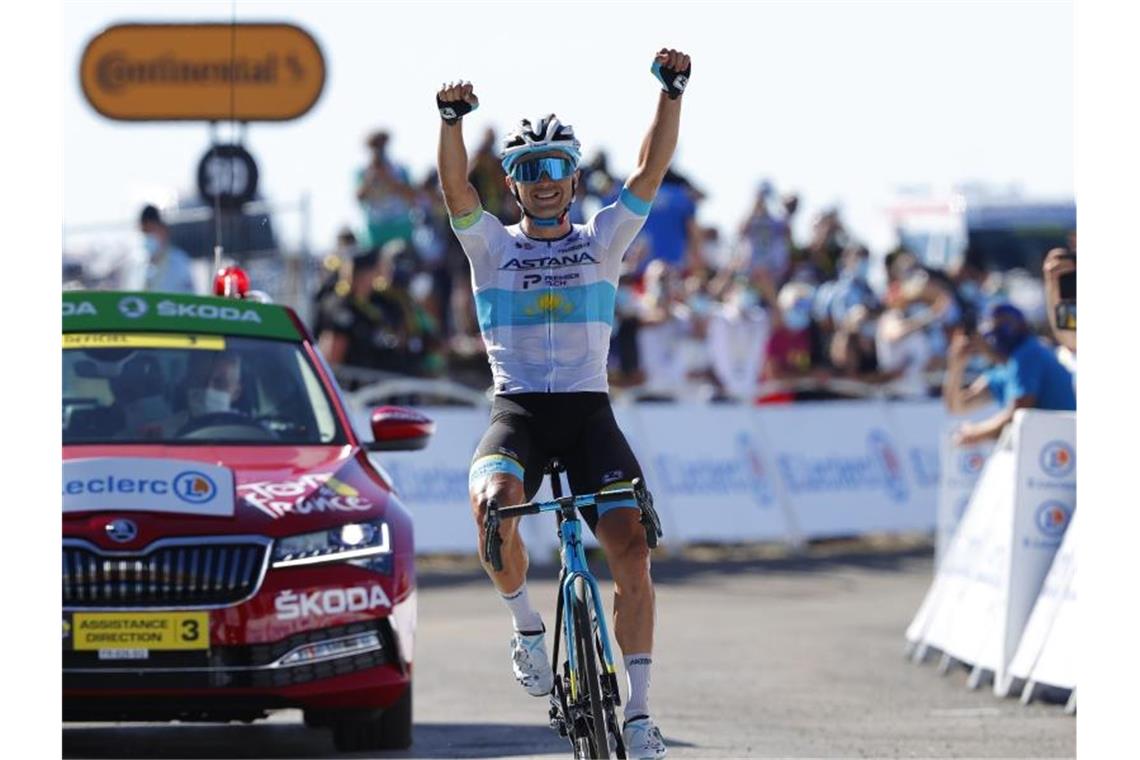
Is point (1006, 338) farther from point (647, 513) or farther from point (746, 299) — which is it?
point (746, 299)

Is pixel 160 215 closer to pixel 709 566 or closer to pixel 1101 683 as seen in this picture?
pixel 709 566

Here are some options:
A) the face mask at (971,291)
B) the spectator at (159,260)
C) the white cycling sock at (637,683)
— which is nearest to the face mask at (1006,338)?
the spectator at (159,260)

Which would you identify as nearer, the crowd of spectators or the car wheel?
the car wheel

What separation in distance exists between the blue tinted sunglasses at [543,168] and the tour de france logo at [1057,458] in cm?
516

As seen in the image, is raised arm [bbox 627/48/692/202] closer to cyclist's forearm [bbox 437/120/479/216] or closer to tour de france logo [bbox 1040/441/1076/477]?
cyclist's forearm [bbox 437/120/479/216]

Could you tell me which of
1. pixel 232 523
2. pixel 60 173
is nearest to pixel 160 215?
pixel 232 523

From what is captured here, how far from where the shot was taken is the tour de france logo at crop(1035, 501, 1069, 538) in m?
13.3

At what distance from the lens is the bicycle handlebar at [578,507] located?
844 centimetres

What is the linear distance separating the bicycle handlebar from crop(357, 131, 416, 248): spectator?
1306cm

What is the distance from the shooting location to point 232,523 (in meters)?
10.2

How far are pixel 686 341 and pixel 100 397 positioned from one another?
1169 centimetres

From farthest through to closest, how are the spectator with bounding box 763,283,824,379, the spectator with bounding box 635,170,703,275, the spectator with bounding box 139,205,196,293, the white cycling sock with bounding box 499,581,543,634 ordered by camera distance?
the spectator with bounding box 635,170,703,275 < the spectator with bounding box 763,283,824,379 < the spectator with bounding box 139,205,196,293 < the white cycling sock with bounding box 499,581,543,634

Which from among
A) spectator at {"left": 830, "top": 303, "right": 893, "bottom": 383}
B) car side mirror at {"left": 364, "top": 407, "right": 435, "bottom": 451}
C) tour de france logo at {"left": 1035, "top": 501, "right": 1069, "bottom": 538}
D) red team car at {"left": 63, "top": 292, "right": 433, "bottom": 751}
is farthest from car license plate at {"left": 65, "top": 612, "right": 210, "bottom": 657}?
spectator at {"left": 830, "top": 303, "right": 893, "bottom": 383}

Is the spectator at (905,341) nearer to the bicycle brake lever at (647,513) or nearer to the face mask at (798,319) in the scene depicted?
the face mask at (798,319)
